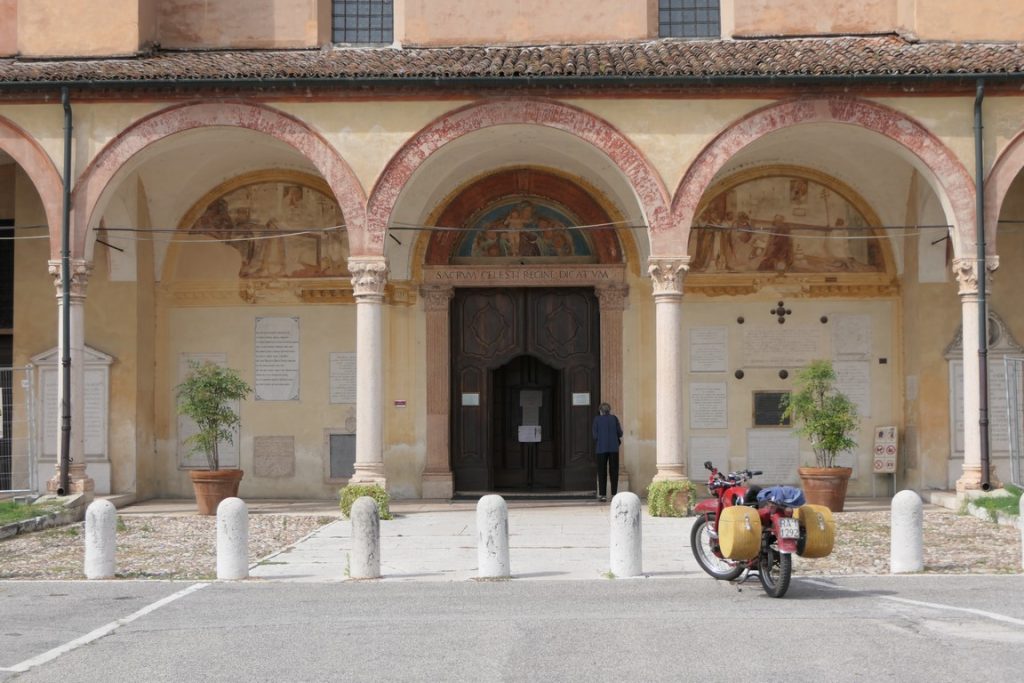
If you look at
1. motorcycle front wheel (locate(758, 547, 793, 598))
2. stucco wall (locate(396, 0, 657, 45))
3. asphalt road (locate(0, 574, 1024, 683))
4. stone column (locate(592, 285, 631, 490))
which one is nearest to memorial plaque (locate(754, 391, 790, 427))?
stone column (locate(592, 285, 631, 490))

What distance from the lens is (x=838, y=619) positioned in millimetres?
8492

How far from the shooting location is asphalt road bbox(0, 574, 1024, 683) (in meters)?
7.08

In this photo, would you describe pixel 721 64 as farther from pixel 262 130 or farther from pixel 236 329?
pixel 236 329

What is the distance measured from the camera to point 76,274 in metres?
16.1

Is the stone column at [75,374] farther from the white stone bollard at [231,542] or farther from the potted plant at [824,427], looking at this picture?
the potted plant at [824,427]

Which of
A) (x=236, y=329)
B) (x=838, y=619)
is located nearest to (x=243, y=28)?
(x=236, y=329)

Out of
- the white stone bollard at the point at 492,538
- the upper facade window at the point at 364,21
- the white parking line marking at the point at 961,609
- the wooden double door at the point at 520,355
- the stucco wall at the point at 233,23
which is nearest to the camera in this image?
the white parking line marking at the point at 961,609

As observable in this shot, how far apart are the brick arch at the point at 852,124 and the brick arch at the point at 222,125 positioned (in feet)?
12.7

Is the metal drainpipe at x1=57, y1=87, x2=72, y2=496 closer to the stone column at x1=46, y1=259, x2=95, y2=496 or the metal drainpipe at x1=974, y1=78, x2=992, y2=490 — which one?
the stone column at x1=46, y1=259, x2=95, y2=496

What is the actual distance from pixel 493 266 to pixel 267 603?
9.89 m

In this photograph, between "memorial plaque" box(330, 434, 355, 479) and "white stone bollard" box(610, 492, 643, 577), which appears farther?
"memorial plaque" box(330, 434, 355, 479)

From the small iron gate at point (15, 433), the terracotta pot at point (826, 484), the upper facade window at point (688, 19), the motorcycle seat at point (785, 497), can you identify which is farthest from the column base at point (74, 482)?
the upper facade window at point (688, 19)

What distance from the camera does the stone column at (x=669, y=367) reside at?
52.1ft

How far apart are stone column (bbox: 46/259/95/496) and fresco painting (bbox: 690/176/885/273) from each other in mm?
8549
